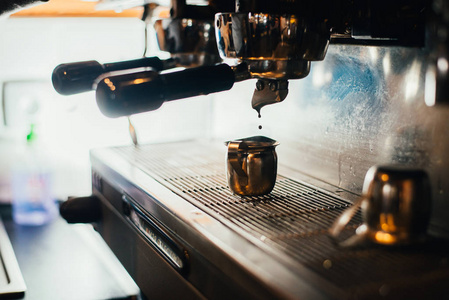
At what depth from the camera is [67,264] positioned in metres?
1.21

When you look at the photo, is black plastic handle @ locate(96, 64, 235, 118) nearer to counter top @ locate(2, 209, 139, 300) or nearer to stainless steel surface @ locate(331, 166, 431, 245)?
stainless steel surface @ locate(331, 166, 431, 245)

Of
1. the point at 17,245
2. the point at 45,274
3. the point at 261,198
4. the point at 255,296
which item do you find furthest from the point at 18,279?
the point at 255,296

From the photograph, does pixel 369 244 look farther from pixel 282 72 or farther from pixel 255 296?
pixel 282 72

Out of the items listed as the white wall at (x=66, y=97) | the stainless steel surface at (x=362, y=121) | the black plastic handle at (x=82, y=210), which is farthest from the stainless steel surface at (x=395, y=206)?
the white wall at (x=66, y=97)

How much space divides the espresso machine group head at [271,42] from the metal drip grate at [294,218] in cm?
18

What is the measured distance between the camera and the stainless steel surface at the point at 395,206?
586mm

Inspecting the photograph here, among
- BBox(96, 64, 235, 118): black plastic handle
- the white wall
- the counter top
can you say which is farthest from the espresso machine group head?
the white wall

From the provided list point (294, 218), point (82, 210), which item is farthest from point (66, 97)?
point (294, 218)

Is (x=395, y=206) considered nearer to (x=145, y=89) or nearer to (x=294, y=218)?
(x=294, y=218)

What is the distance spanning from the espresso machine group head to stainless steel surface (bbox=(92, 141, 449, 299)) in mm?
182

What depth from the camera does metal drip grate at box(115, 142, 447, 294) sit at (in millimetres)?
578

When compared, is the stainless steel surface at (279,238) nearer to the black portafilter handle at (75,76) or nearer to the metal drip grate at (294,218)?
the metal drip grate at (294,218)

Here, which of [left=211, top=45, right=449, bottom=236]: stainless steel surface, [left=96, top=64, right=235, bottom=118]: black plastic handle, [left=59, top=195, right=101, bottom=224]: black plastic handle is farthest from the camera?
[left=59, top=195, right=101, bottom=224]: black plastic handle

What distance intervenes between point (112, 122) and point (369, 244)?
1283mm
